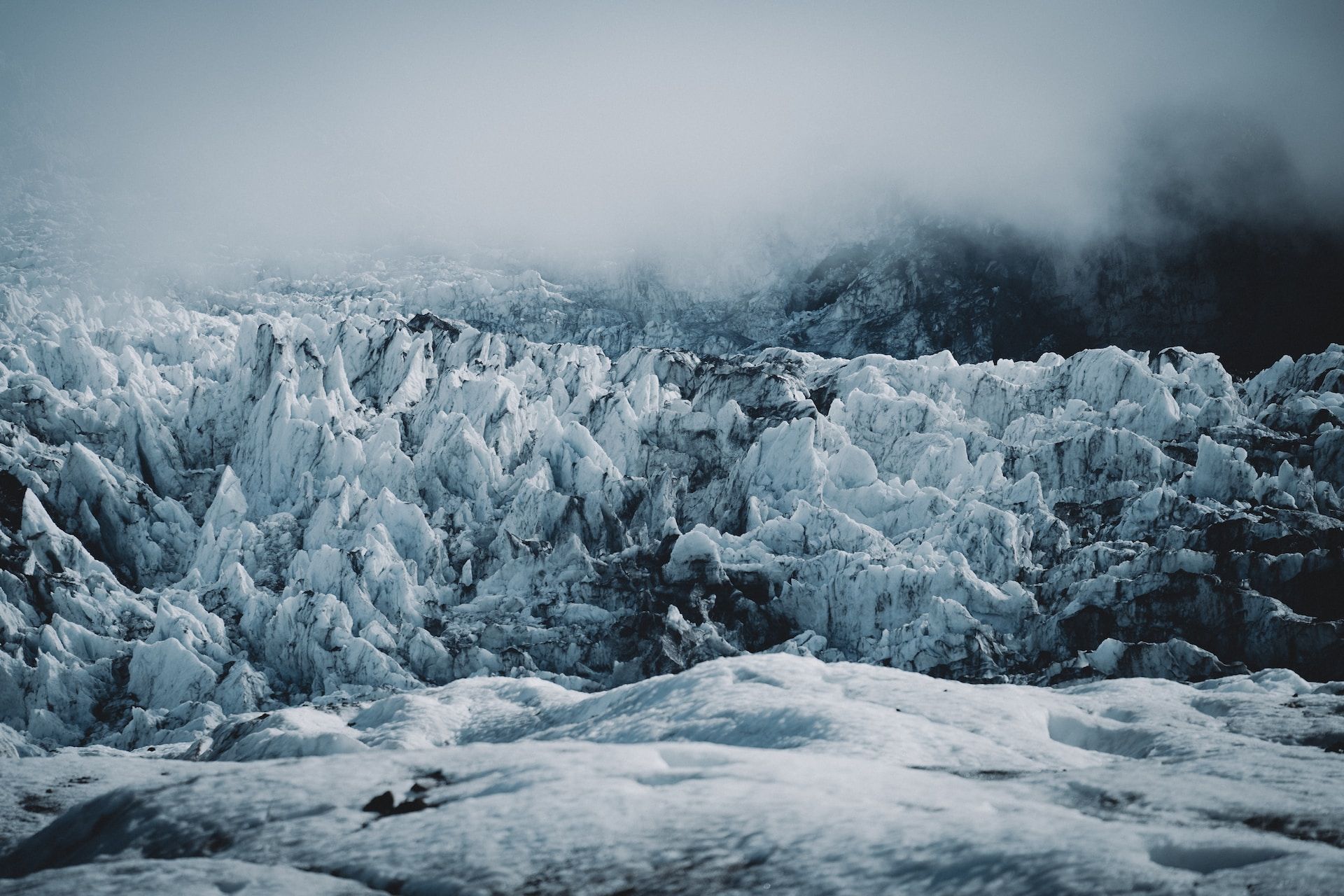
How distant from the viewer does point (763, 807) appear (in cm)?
1009

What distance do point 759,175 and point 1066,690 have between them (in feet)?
389

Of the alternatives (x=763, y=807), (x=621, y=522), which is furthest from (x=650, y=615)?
(x=763, y=807)

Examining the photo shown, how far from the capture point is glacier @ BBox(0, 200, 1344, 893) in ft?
32.1

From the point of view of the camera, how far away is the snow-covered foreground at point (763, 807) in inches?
334

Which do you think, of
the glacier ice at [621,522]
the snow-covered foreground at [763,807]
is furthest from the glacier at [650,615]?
the glacier ice at [621,522]

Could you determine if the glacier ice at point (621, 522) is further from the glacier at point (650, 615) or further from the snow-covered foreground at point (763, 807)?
the snow-covered foreground at point (763, 807)

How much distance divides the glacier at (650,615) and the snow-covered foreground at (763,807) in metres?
0.06

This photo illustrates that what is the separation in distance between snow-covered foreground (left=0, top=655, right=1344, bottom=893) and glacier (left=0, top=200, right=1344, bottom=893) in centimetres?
6

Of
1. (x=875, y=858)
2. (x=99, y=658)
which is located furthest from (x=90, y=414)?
(x=875, y=858)

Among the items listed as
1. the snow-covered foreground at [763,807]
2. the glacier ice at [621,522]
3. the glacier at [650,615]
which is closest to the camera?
the snow-covered foreground at [763,807]

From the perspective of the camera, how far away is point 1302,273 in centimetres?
9381

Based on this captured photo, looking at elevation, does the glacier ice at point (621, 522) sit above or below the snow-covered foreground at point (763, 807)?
above

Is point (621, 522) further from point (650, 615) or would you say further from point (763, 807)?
point (763, 807)

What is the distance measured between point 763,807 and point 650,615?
26431 millimetres
